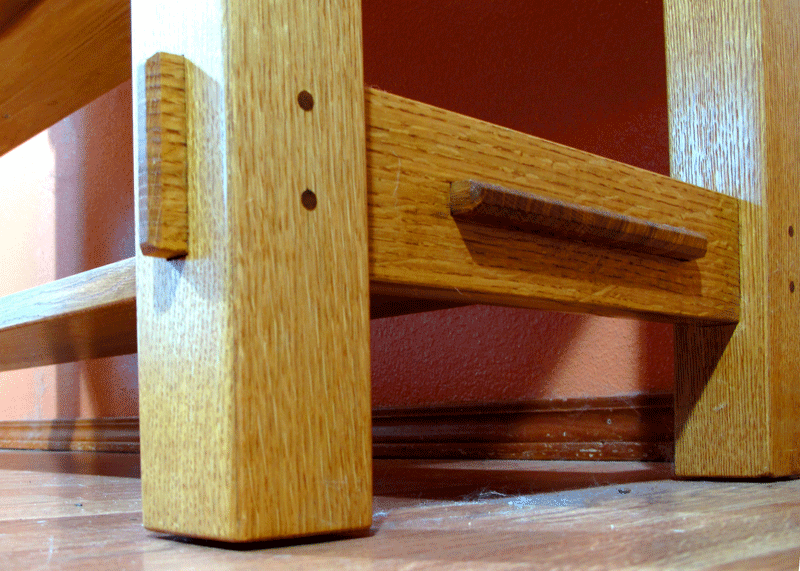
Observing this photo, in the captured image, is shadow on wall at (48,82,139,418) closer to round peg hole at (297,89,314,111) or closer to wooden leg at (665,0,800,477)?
wooden leg at (665,0,800,477)

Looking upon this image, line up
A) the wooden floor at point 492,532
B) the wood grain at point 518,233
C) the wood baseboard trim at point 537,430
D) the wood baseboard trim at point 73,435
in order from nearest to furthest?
1. the wooden floor at point 492,532
2. the wood grain at point 518,233
3. the wood baseboard trim at point 537,430
4. the wood baseboard trim at point 73,435

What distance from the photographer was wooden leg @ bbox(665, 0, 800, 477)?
2.67 ft

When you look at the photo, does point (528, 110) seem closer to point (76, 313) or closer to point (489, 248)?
point (489, 248)

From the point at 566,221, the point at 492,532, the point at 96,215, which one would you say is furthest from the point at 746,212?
the point at 96,215

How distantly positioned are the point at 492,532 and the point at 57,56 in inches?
26.6

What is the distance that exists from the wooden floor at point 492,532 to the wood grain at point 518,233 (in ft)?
0.53

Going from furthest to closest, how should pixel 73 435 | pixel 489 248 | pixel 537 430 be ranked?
pixel 73 435
pixel 537 430
pixel 489 248

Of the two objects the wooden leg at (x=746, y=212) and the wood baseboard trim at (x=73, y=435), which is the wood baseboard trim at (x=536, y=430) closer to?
the wooden leg at (x=746, y=212)

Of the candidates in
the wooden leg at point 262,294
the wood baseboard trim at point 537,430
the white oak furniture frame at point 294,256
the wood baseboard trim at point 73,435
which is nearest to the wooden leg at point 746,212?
the white oak furniture frame at point 294,256

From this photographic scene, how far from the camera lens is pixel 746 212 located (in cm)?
85

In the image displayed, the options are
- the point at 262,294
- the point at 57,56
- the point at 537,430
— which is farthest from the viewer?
the point at 537,430

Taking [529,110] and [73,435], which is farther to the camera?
[73,435]

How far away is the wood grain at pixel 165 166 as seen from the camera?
457 mm

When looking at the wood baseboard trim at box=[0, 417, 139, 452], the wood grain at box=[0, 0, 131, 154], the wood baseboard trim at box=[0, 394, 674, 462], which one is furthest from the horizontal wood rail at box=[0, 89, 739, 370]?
the wood baseboard trim at box=[0, 417, 139, 452]
